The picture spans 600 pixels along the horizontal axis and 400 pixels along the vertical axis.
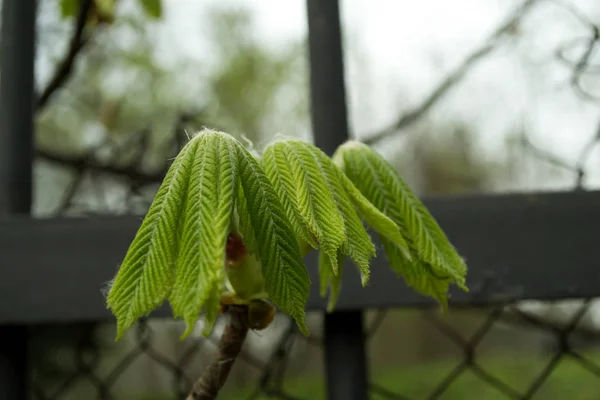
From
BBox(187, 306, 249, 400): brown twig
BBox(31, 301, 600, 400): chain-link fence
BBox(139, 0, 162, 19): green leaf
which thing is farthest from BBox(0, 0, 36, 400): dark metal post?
BBox(187, 306, 249, 400): brown twig

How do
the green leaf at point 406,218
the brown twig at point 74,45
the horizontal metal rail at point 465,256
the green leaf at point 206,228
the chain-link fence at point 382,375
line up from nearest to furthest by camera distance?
the green leaf at point 206,228 → the green leaf at point 406,218 → the horizontal metal rail at point 465,256 → the chain-link fence at point 382,375 → the brown twig at point 74,45

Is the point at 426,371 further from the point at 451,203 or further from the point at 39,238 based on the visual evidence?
the point at 39,238

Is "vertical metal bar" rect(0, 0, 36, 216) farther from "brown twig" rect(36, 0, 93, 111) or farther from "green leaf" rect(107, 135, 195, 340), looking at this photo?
"green leaf" rect(107, 135, 195, 340)

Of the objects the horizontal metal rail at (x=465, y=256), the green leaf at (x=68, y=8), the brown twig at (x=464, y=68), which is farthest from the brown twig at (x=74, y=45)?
the brown twig at (x=464, y=68)

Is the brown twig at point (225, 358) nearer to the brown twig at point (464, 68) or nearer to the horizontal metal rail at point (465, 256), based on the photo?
the horizontal metal rail at point (465, 256)

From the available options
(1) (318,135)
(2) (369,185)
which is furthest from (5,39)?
(2) (369,185)

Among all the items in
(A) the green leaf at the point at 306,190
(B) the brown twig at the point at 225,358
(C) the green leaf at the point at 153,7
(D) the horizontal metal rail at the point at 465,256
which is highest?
(C) the green leaf at the point at 153,7

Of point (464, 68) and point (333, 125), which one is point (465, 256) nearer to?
point (333, 125)
